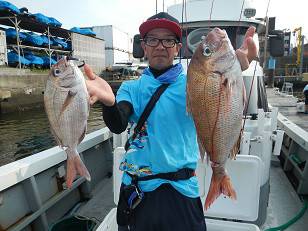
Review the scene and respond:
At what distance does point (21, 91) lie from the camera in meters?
20.0

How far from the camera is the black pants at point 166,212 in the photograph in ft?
6.63

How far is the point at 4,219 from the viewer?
339 cm

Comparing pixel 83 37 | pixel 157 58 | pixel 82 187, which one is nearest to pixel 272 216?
pixel 82 187

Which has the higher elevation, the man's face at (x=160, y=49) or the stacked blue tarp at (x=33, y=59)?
the stacked blue tarp at (x=33, y=59)

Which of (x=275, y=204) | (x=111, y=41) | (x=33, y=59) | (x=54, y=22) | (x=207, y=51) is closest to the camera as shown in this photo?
(x=207, y=51)

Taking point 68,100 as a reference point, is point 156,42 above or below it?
above

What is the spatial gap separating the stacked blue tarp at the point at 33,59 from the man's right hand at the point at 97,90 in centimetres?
2430

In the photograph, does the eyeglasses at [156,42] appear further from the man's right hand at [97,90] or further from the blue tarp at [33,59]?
the blue tarp at [33,59]

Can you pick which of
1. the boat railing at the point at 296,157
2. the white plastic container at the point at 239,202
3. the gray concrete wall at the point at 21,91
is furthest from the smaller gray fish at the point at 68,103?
the gray concrete wall at the point at 21,91

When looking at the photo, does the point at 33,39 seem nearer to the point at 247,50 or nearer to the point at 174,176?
the point at 174,176

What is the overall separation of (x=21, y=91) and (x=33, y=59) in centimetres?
522

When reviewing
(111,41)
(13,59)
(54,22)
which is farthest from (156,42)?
(111,41)

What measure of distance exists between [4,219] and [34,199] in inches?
16.5

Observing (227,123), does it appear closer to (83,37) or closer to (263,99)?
(263,99)
